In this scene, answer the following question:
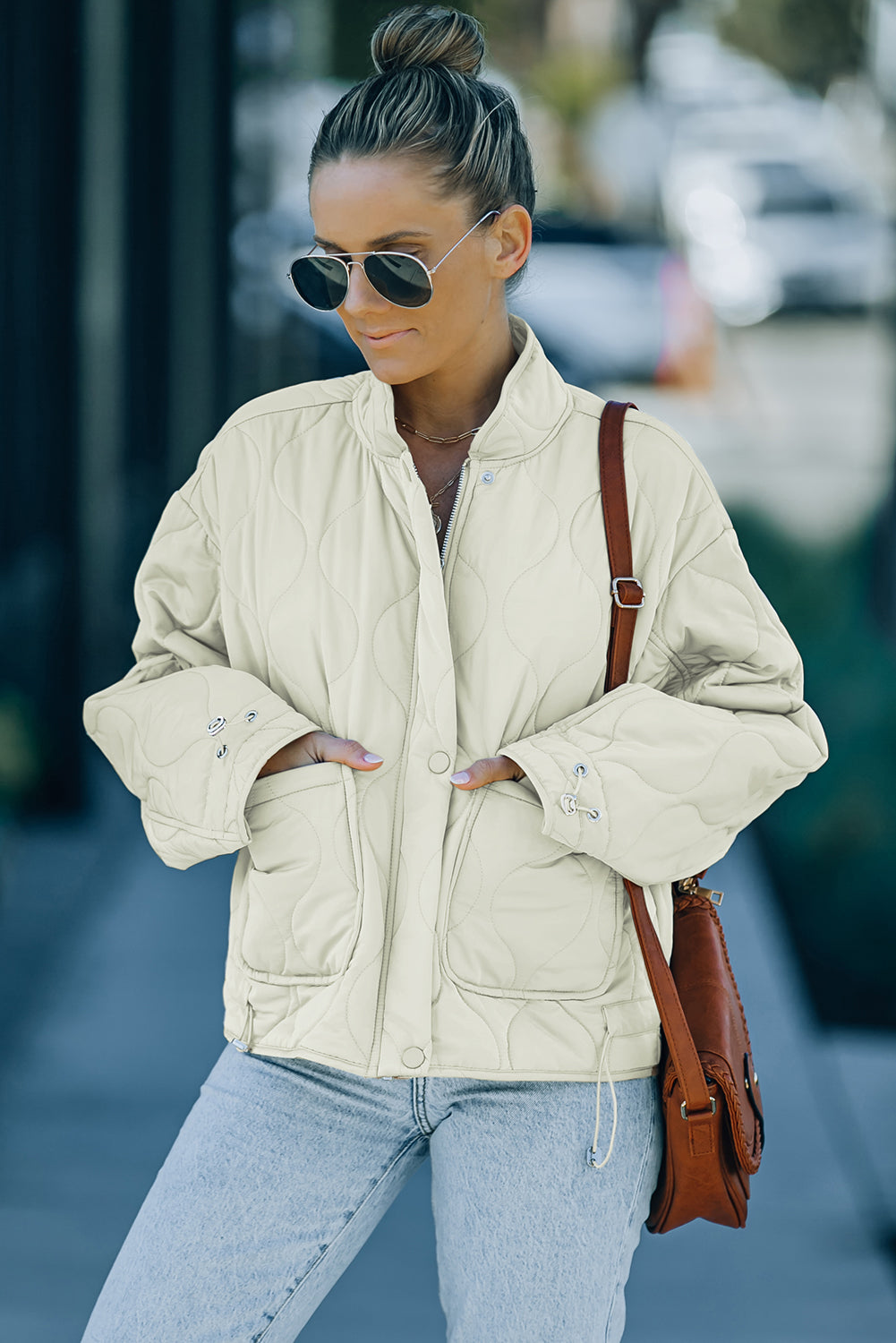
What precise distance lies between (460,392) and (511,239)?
0.58 ft

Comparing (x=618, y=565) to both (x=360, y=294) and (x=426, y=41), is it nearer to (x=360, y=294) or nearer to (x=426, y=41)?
(x=360, y=294)

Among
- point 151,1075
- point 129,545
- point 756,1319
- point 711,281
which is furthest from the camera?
point 711,281

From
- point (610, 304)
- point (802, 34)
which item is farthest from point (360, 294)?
point (802, 34)

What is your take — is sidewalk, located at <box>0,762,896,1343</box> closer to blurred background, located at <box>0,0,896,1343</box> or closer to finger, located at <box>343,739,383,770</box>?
blurred background, located at <box>0,0,896,1343</box>

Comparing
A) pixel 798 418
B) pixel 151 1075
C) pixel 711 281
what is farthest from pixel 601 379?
pixel 151 1075

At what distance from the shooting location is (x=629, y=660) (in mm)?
1651

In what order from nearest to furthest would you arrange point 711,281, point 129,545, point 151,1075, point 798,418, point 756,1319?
1. point 756,1319
2. point 151,1075
3. point 129,545
4. point 711,281
5. point 798,418

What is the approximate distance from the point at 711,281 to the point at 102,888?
4.26 metres

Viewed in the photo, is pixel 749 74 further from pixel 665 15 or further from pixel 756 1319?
pixel 756 1319

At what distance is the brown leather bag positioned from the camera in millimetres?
1637

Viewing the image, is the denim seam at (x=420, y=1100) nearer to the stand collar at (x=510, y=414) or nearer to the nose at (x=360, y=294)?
the stand collar at (x=510, y=414)

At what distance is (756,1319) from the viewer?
3100 mm

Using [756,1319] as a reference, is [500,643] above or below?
above

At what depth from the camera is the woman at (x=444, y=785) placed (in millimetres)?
1593
